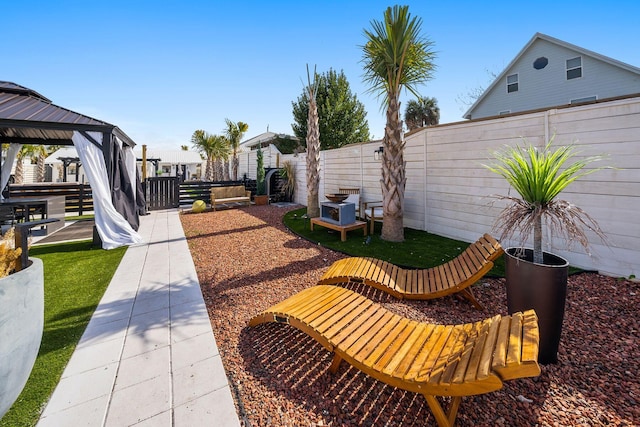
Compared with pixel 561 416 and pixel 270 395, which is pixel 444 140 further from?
pixel 270 395

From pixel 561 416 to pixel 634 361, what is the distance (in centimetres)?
124

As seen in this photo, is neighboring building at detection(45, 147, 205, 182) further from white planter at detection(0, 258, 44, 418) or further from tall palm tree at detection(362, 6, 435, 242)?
white planter at detection(0, 258, 44, 418)

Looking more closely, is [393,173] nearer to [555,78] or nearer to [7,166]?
[7,166]

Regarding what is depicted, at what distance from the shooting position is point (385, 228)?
668cm

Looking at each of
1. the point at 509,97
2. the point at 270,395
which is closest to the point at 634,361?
the point at 270,395

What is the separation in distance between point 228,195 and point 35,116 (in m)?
7.66

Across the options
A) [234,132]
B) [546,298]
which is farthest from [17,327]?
[234,132]

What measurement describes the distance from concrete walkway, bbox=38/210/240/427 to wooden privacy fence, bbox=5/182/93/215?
10.7 meters

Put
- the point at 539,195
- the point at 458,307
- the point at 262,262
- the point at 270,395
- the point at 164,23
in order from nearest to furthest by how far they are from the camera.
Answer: the point at 270,395 → the point at 539,195 → the point at 458,307 → the point at 262,262 → the point at 164,23

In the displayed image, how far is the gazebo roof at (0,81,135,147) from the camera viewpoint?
5.77 meters

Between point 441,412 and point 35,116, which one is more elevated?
point 35,116

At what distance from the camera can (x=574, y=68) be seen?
41.5 ft

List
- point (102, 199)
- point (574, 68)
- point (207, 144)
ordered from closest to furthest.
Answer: point (102, 199)
point (574, 68)
point (207, 144)

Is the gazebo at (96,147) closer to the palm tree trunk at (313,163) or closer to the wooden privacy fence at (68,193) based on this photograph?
the palm tree trunk at (313,163)
